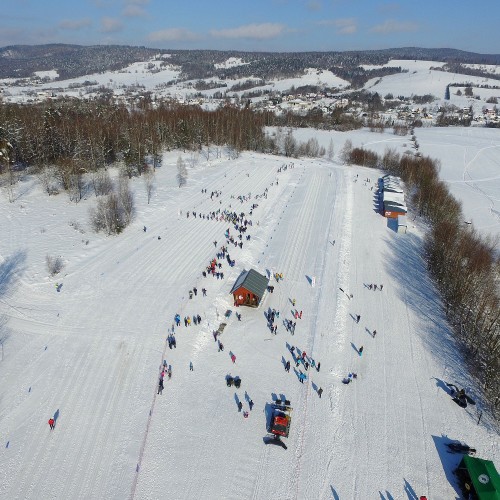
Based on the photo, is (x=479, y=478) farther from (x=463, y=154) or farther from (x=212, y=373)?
(x=463, y=154)

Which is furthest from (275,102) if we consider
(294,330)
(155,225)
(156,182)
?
(294,330)

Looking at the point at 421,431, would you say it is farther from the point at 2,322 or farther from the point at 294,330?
the point at 2,322

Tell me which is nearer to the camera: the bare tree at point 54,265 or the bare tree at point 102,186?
the bare tree at point 54,265

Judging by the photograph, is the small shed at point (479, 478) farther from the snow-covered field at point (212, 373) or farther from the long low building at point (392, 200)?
the long low building at point (392, 200)

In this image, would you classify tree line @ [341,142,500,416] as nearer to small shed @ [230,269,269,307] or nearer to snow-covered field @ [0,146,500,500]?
snow-covered field @ [0,146,500,500]

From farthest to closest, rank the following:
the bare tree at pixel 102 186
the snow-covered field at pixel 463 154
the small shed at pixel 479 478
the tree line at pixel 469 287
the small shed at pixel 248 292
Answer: the snow-covered field at pixel 463 154 < the bare tree at pixel 102 186 < the small shed at pixel 248 292 < the tree line at pixel 469 287 < the small shed at pixel 479 478

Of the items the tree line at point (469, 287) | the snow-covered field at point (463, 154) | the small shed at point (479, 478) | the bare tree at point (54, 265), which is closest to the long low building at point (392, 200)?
the tree line at point (469, 287)
